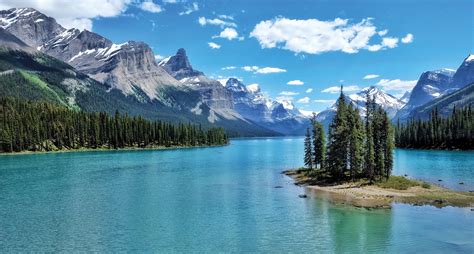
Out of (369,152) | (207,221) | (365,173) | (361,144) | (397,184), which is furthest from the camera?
(361,144)

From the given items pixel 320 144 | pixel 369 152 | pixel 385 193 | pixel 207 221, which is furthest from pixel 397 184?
pixel 207 221

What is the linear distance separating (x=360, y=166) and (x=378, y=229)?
45.9 m

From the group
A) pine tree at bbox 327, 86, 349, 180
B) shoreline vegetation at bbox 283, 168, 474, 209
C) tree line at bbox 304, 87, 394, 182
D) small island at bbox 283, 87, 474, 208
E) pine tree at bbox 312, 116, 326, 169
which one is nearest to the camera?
shoreline vegetation at bbox 283, 168, 474, 209

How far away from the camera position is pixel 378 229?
188ft

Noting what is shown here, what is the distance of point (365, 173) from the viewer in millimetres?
99938

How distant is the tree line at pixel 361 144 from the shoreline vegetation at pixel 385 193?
318 centimetres

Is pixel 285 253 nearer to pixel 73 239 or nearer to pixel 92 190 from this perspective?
pixel 73 239

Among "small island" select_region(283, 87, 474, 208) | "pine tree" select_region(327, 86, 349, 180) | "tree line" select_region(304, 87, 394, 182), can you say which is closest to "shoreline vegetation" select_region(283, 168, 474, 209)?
"small island" select_region(283, 87, 474, 208)

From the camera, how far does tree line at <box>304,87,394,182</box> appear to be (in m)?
95.9

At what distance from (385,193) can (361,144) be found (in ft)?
62.8

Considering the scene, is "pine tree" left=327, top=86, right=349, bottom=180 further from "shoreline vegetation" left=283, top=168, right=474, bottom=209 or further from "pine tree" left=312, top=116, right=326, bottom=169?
"pine tree" left=312, top=116, right=326, bottom=169

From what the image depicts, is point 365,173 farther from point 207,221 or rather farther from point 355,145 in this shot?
point 207,221

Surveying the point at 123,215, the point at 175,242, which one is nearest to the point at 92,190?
the point at 123,215

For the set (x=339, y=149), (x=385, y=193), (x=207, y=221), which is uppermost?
(x=339, y=149)
